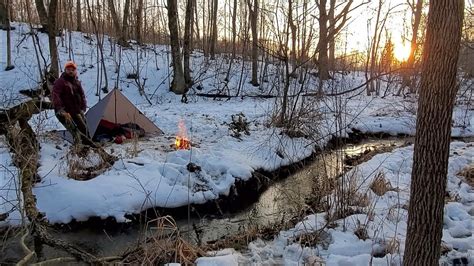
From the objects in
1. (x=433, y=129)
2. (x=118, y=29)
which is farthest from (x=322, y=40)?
(x=118, y=29)

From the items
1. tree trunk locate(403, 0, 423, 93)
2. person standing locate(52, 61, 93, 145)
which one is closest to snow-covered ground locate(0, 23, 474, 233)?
person standing locate(52, 61, 93, 145)

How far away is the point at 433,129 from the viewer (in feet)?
10.1

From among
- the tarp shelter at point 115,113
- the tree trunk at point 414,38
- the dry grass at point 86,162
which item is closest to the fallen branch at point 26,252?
the dry grass at point 86,162

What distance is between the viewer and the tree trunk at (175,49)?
15661mm

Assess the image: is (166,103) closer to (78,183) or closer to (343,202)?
(78,183)

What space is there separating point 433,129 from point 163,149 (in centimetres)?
647

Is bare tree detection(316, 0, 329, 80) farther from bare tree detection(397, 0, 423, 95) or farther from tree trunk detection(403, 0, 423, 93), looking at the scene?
tree trunk detection(403, 0, 423, 93)

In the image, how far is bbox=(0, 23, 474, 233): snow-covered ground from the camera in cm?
646

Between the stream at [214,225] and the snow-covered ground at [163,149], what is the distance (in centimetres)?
36

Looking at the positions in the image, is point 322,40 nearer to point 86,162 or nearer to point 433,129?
point 86,162

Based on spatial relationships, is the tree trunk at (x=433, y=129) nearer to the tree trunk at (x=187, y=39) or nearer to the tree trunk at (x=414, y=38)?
the tree trunk at (x=187, y=39)

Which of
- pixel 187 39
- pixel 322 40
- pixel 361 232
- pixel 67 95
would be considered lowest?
pixel 361 232

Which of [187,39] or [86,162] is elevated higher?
[187,39]

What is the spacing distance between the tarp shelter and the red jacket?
3.65 feet
